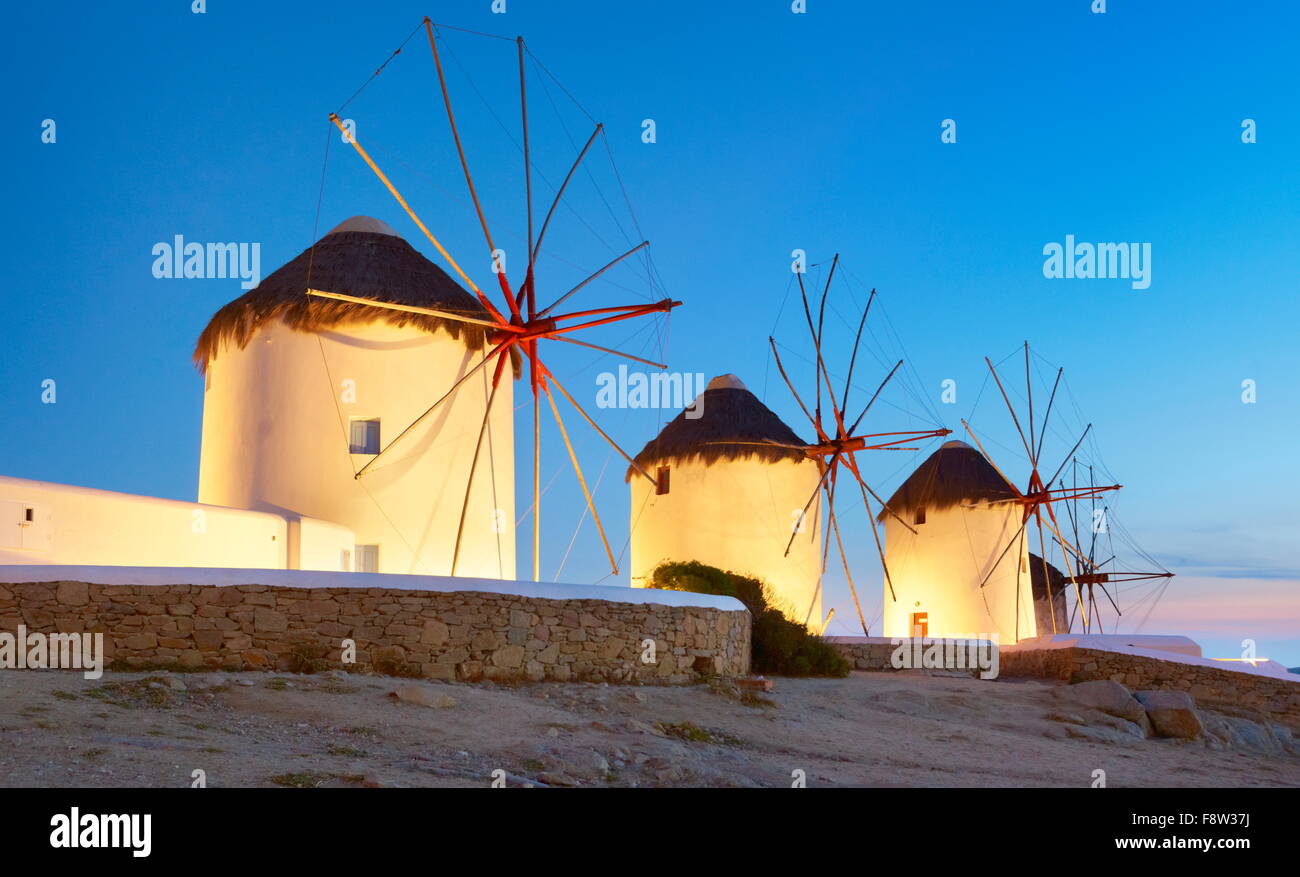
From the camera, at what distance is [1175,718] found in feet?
49.4

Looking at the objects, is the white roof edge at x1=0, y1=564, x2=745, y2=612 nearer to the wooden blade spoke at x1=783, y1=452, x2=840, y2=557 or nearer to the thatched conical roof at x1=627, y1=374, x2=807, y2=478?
the wooden blade spoke at x1=783, y1=452, x2=840, y2=557

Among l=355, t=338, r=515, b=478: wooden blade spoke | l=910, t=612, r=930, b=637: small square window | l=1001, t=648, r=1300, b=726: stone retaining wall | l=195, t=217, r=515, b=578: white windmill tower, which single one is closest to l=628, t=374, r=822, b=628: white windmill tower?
l=910, t=612, r=930, b=637: small square window

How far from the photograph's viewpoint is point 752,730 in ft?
39.8

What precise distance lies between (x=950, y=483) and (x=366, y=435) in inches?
688

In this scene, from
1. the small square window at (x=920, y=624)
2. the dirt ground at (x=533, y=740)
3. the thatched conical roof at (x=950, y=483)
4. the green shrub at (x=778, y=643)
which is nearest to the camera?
the dirt ground at (x=533, y=740)

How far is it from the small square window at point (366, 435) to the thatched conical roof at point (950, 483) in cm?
1707

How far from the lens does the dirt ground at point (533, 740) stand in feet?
25.6

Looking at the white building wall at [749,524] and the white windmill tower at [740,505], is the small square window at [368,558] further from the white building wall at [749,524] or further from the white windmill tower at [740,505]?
the white building wall at [749,524]

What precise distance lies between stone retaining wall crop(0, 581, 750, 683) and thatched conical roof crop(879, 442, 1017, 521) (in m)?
15.8

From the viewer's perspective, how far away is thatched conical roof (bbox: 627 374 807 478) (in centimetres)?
2544

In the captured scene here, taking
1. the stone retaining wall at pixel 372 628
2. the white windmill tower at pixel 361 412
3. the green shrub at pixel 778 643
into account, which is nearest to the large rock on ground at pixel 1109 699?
the green shrub at pixel 778 643

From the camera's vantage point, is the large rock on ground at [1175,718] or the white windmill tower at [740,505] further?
the white windmill tower at [740,505]
